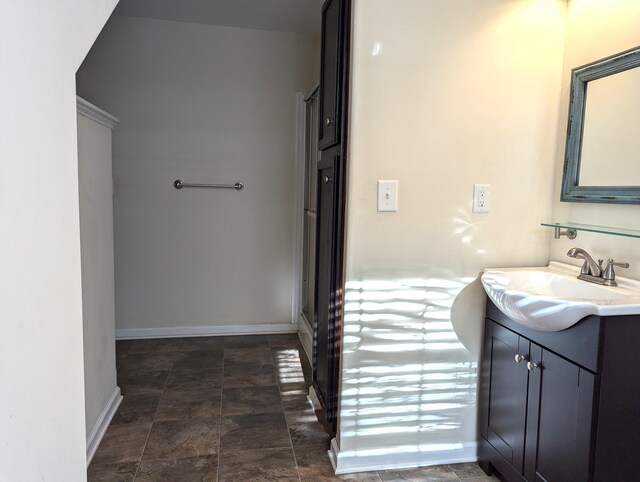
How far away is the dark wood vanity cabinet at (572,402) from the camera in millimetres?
1238

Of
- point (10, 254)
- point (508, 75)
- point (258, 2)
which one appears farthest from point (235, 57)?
point (10, 254)

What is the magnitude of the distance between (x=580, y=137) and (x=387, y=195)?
29.1 inches

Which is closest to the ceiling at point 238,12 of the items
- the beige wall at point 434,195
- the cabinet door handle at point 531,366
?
the beige wall at point 434,195

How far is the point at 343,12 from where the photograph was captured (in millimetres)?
1655

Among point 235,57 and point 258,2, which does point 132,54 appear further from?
point 258,2

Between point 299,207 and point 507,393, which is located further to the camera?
point 299,207

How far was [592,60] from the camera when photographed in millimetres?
1604

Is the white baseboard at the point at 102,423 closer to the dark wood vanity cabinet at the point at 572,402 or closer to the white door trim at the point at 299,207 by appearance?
the white door trim at the point at 299,207

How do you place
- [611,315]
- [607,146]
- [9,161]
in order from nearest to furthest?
[9,161], [611,315], [607,146]

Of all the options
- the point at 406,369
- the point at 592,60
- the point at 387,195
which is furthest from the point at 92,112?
the point at 592,60

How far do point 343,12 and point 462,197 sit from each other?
2.69 feet

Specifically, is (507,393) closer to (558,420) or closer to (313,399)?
(558,420)

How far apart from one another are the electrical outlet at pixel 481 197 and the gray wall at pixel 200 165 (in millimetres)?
1860

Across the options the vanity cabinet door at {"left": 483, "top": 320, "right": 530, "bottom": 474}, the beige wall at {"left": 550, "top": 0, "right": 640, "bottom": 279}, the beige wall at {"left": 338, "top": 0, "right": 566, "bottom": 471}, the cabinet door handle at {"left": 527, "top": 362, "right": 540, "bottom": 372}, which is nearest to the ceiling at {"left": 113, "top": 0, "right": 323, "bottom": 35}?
the beige wall at {"left": 338, "top": 0, "right": 566, "bottom": 471}
